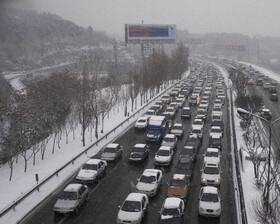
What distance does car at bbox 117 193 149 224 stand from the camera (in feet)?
61.0

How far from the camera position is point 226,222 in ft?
62.8

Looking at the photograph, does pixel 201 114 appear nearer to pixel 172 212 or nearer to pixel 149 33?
pixel 172 212

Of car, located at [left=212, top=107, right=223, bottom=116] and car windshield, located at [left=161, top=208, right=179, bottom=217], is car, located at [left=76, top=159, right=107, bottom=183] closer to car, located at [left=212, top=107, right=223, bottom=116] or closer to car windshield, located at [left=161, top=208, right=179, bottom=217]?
car windshield, located at [left=161, top=208, right=179, bottom=217]

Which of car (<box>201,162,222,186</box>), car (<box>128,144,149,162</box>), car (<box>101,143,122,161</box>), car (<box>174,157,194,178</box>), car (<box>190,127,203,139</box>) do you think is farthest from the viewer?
car (<box>190,127,203,139</box>)

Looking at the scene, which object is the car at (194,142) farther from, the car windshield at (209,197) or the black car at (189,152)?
the car windshield at (209,197)

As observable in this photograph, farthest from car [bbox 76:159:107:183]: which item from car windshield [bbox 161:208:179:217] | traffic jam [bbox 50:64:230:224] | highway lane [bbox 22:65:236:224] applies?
car windshield [bbox 161:208:179:217]

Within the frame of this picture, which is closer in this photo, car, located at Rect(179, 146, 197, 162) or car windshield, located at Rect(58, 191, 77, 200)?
car windshield, located at Rect(58, 191, 77, 200)

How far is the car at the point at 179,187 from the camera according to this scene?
21.6m

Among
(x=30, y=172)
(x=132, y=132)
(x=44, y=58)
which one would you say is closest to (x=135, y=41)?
(x=132, y=132)

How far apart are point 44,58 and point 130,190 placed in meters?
180

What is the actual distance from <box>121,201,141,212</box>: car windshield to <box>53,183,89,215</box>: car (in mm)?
3180

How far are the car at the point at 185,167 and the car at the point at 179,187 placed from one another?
1.36 m

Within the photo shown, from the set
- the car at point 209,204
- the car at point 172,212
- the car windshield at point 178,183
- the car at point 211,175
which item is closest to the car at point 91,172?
the car windshield at point 178,183

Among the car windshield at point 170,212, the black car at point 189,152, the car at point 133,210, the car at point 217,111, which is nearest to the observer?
the car windshield at point 170,212
